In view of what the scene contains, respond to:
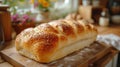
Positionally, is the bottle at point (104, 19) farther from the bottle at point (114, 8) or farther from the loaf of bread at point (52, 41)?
the loaf of bread at point (52, 41)

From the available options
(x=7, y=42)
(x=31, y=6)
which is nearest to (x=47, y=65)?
(x=7, y=42)

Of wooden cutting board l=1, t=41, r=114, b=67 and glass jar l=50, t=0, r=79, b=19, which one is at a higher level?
glass jar l=50, t=0, r=79, b=19

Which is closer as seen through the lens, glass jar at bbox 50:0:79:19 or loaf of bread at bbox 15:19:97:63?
loaf of bread at bbox 15:19:97:63

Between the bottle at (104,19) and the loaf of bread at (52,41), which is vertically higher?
the loaf of bread at (52,41)

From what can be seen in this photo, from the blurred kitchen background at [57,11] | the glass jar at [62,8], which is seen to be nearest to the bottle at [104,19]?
Answer: the blurred kitchen background at [57,11]

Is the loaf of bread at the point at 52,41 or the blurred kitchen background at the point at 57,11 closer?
the loaf of bread at the point at 52,41

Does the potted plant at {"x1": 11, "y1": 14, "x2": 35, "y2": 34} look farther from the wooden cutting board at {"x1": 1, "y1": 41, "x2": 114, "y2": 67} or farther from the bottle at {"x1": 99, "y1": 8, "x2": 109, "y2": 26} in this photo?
the bottle at {"x1": 99, "y1": 8, "x2": 109, "y2": 26}

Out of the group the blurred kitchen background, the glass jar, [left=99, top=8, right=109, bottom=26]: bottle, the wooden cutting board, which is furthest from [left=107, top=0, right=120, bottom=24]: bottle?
the wooden cutting board

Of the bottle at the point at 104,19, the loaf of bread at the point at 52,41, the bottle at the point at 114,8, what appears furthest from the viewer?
the bottle at the point at 114,8
